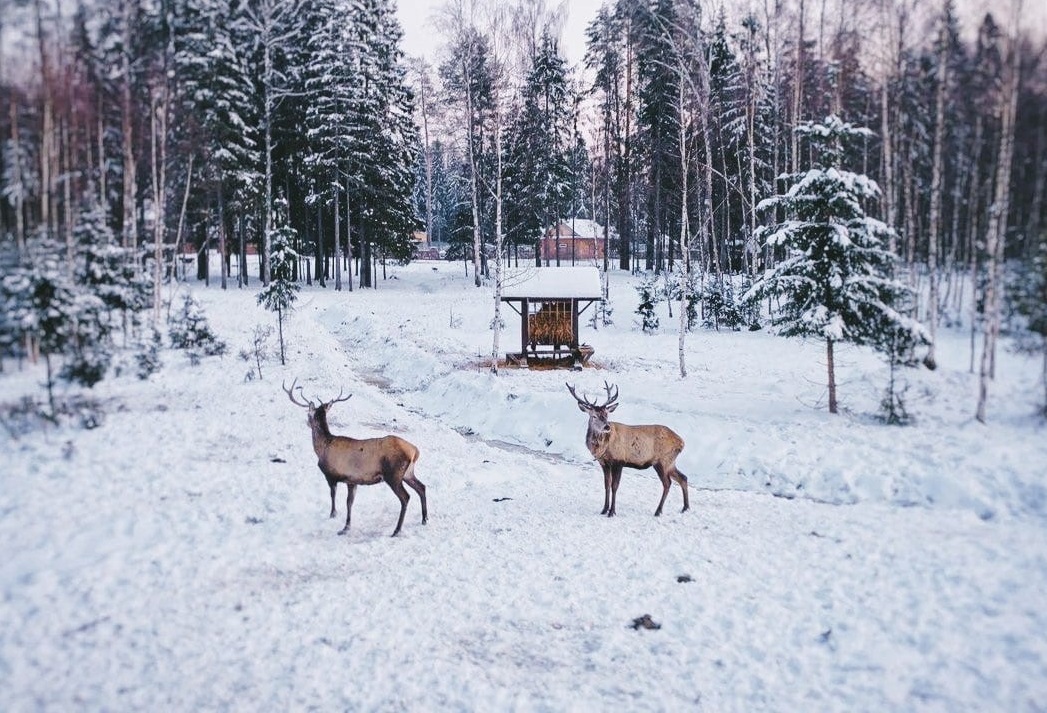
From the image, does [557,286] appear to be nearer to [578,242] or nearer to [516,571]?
[516,571]

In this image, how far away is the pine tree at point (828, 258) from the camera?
9203mm

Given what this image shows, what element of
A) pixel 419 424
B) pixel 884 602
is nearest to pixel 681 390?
pixel 419 424

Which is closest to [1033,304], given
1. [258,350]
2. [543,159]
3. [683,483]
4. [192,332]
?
[683,483]

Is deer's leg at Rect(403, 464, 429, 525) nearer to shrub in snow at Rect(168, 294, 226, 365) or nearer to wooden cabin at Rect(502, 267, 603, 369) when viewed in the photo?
shrub in snow at Rect(168, 294, 226, 365)

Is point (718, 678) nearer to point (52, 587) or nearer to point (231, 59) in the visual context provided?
point (52, 587)

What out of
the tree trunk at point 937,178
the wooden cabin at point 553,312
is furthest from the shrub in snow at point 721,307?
the tree trunk at point 937,178

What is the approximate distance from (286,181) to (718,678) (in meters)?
32.1

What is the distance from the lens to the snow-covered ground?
347cm

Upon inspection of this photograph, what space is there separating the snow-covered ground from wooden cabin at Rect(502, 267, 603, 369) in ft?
33.4

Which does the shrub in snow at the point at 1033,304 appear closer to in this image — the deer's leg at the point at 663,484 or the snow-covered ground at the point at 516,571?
the snow-covered ground at the point at 516,571

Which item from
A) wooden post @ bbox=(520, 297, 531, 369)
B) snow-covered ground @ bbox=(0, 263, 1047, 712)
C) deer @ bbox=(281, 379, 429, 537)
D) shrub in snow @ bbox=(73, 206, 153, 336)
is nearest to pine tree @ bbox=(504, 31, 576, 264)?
wooden post @ bbox=(520, 297, 531, 369)

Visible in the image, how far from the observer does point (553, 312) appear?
64.1ft

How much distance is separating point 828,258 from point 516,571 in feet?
24.9

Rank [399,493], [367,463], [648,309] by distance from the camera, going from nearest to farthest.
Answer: [399,493] < [367,463] < [648,309]
